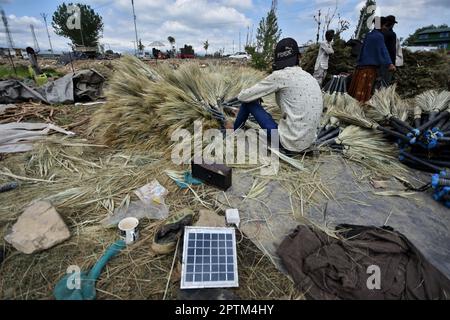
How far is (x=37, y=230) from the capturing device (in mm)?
1595

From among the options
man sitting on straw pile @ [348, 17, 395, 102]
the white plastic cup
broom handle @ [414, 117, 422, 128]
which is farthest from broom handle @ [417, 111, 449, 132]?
the white plastic cup

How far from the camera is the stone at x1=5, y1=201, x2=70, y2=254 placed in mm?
1514

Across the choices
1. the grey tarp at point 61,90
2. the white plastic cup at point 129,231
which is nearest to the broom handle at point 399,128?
Answer: the white plastic cup at point 129,231

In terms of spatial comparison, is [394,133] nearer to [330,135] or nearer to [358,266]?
[330,135]

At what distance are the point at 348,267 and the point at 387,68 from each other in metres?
4.37

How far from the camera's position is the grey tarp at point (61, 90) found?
4.94 meters

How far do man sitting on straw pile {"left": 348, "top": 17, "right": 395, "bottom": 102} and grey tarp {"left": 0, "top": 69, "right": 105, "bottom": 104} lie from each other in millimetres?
5601

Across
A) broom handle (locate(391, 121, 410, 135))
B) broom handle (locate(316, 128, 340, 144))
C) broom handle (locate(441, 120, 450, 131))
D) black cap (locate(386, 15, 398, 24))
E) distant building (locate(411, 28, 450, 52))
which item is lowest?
broom handle (locate(316, 128, 340, 144))

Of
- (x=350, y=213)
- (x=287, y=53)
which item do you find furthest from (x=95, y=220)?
(x=287, y=53)

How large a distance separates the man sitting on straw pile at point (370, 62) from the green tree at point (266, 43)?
374 centimetres

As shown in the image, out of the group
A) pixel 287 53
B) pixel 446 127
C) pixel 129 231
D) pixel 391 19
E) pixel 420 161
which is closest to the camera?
pixel 129 231

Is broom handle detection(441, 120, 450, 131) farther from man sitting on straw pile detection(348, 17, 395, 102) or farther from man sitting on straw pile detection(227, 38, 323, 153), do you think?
man sitting on straw pile detection(348, 17, 395, 102)

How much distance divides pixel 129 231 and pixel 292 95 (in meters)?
1.88

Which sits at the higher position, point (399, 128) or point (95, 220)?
point (399, 128)
